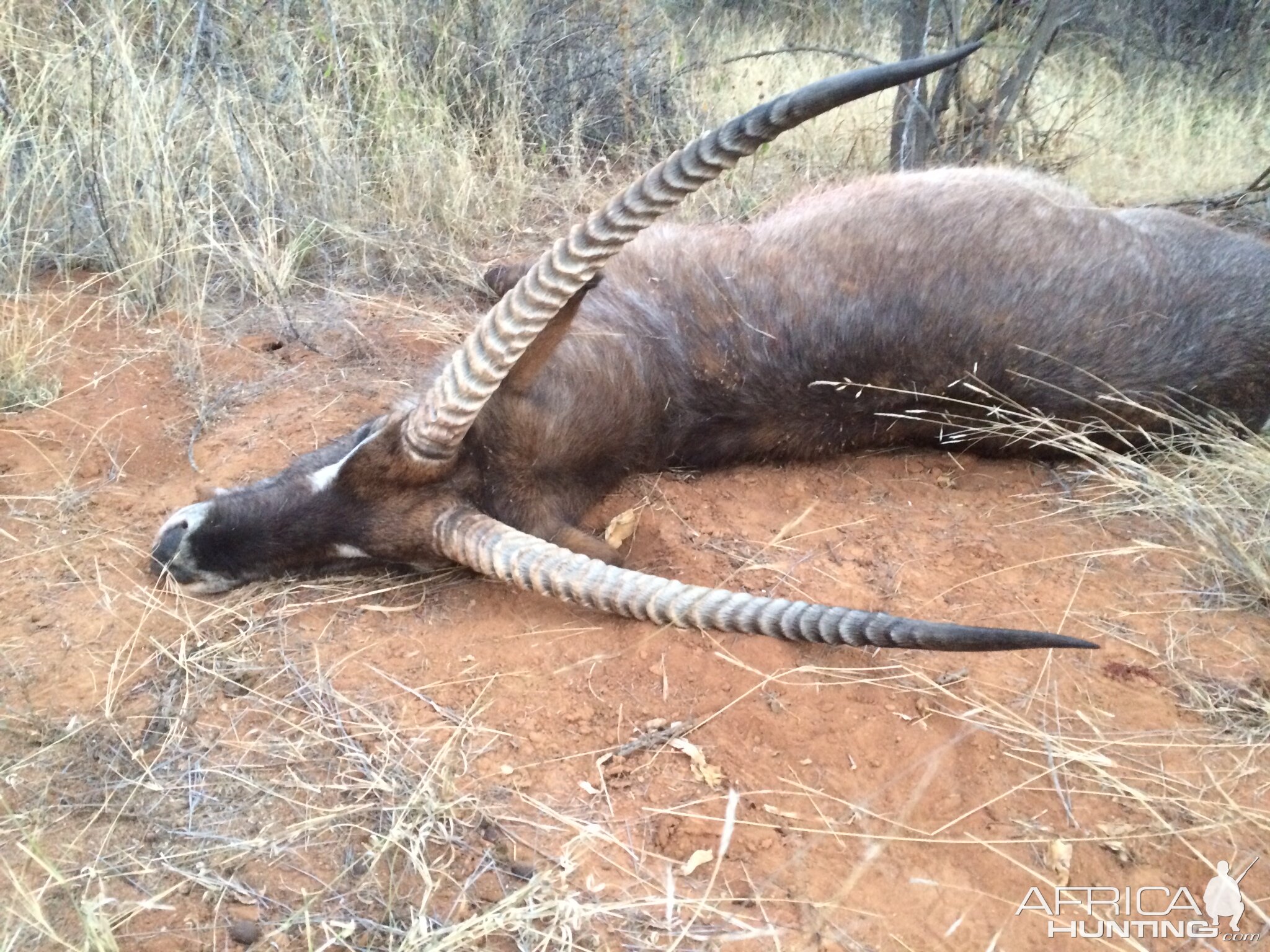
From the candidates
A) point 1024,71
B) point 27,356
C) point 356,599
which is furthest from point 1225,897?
point 1024,71

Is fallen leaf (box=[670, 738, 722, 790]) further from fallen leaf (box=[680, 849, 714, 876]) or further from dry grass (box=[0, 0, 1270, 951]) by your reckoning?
fallen leaf (box=[680, 849, 714, 876])

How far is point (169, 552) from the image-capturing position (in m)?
3.37

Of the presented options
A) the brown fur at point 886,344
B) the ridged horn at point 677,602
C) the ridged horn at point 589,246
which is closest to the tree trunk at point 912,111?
the brown fur at point 886,344

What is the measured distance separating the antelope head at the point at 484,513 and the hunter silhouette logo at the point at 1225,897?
A: 646mm

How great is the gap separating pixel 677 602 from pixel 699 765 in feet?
1.49

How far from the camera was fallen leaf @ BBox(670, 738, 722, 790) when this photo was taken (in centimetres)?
269

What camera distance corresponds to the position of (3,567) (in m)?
3.37

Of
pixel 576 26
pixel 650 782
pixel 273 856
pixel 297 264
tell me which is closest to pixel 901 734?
pixel 650 782

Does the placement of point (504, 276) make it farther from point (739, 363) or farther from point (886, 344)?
point (886, 344)

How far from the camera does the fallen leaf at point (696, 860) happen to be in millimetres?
2455

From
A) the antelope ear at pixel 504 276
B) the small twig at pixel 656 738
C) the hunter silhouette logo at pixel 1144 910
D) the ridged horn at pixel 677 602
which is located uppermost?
the antelope ear at pixel 504 276

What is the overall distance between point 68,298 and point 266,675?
2750 mm

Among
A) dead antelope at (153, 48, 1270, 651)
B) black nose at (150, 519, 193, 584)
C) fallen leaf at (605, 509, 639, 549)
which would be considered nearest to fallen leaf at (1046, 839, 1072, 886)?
dead antelope at (153, 48, 1270, 651)

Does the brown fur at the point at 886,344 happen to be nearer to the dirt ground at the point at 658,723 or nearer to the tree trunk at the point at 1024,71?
the dirt ground at the point at 658,723
